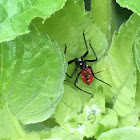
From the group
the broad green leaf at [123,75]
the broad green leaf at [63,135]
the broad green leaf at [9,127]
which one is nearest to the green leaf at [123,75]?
the broad green leaf at [123,75]

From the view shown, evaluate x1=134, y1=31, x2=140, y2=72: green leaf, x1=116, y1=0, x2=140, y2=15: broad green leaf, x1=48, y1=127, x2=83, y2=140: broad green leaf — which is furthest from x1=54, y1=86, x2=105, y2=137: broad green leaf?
x1=116, y1=0, x2=140, y2=15: broad green leaf

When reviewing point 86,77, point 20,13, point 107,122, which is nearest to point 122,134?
point 107,122

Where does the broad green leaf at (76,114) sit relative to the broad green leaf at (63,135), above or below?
above

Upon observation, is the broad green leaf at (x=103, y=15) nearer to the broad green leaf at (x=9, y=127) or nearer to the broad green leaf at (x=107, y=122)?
the broad green leaf at (x=107, y=122)

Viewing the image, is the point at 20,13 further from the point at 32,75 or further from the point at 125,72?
the point at 125,72

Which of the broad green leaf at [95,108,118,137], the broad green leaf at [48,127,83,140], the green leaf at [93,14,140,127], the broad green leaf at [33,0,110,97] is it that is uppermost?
the broad green leaf at [33,0,110,97]

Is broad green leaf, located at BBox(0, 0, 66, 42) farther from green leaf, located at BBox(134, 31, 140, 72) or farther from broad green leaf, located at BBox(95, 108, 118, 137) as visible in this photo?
broad green leaf, located at BBox(95, 108, 118, 137)

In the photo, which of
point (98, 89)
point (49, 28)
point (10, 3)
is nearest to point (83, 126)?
point (98, 89)

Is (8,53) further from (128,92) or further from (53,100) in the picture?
(128,92)
